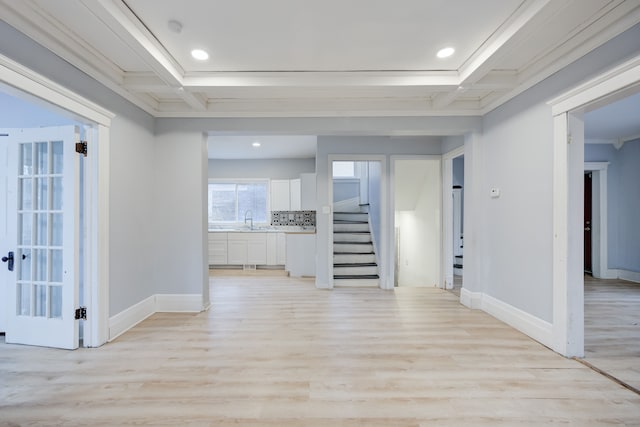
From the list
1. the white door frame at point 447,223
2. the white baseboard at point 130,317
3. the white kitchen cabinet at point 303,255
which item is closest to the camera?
the white baseboard at point 130,317

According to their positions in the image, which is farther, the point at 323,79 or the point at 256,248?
the point at 256,248

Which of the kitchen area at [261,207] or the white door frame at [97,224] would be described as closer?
the white door frame at [97,224]

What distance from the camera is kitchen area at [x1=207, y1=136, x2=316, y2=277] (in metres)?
5.65

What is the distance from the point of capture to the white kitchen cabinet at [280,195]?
6895mm

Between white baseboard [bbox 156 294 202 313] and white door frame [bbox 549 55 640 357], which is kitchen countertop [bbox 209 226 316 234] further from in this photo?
white door frame [bbox 549 55 640 357]

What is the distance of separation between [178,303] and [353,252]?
309cm

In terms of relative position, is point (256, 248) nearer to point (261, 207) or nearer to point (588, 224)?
point (261, 207)

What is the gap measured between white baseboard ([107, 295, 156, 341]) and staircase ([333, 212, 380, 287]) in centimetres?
258

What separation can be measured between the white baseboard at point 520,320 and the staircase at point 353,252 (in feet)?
5.80

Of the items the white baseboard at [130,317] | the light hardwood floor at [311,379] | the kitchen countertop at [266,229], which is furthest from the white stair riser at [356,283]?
the white baseboard at [130,317]

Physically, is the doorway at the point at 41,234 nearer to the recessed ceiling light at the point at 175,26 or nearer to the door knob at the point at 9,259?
the door knob at the point at 9,259

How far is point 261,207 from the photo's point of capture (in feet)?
23.7

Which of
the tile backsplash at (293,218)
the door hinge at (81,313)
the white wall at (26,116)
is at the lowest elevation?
the door hinge at (81,313)

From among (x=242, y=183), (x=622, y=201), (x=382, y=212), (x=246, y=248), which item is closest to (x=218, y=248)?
(x=246, y=248)
